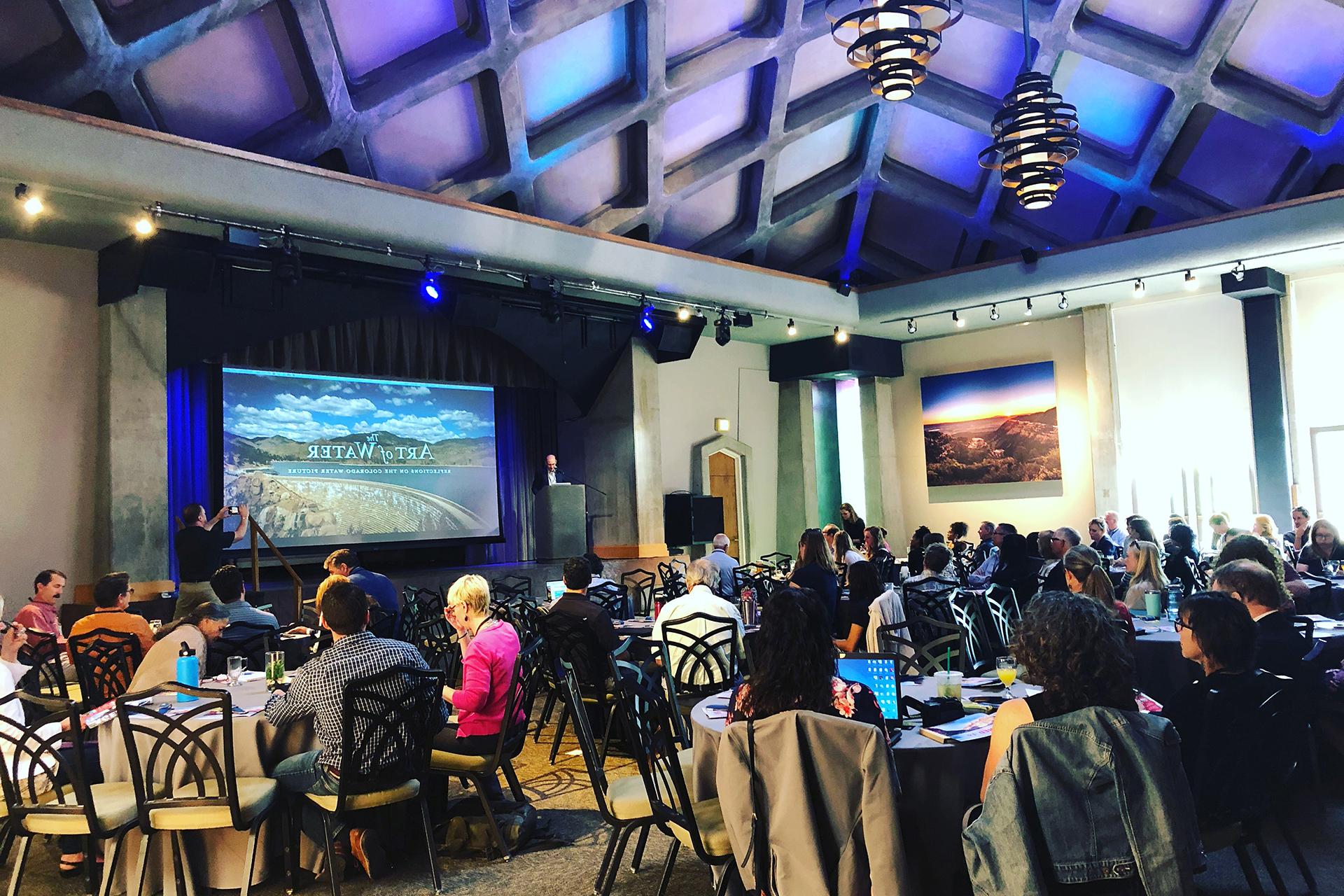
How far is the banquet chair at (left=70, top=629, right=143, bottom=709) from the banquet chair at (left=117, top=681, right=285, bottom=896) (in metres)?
1.19

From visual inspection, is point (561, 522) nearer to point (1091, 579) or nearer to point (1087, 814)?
point (1091, 579)

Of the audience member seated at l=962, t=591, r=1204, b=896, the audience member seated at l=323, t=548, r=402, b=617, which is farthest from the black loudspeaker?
the audience member seated at l=962, t=591, r=1204, b=896

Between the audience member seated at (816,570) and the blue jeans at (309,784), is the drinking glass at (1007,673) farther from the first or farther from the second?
the blue jeans at (309,784)

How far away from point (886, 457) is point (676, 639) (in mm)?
9792

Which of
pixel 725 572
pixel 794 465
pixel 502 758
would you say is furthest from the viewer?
pixel 794 465

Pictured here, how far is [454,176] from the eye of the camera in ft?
31.0

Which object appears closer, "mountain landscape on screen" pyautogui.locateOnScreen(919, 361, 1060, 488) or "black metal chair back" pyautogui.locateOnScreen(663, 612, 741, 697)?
"black metal chair back" pyautogui.locateOnScreen(663, 612, 741, 697)

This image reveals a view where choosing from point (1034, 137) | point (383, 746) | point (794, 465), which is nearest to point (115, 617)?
point (383, 746)

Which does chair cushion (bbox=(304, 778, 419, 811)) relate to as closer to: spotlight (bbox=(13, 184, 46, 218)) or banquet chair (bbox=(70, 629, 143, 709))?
banquet chair (bbox=(70, 629, 143, 709))

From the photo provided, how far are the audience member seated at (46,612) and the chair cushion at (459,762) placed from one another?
2853mm

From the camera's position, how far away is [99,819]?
359cm

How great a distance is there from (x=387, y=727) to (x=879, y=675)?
1887 millimetres

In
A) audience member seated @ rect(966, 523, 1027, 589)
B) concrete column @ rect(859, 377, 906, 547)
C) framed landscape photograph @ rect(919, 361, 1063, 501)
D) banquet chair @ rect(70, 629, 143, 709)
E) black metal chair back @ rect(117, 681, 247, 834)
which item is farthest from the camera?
concrete column @ rect(859, 377, 906, 547)

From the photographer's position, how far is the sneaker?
13.3 feet
